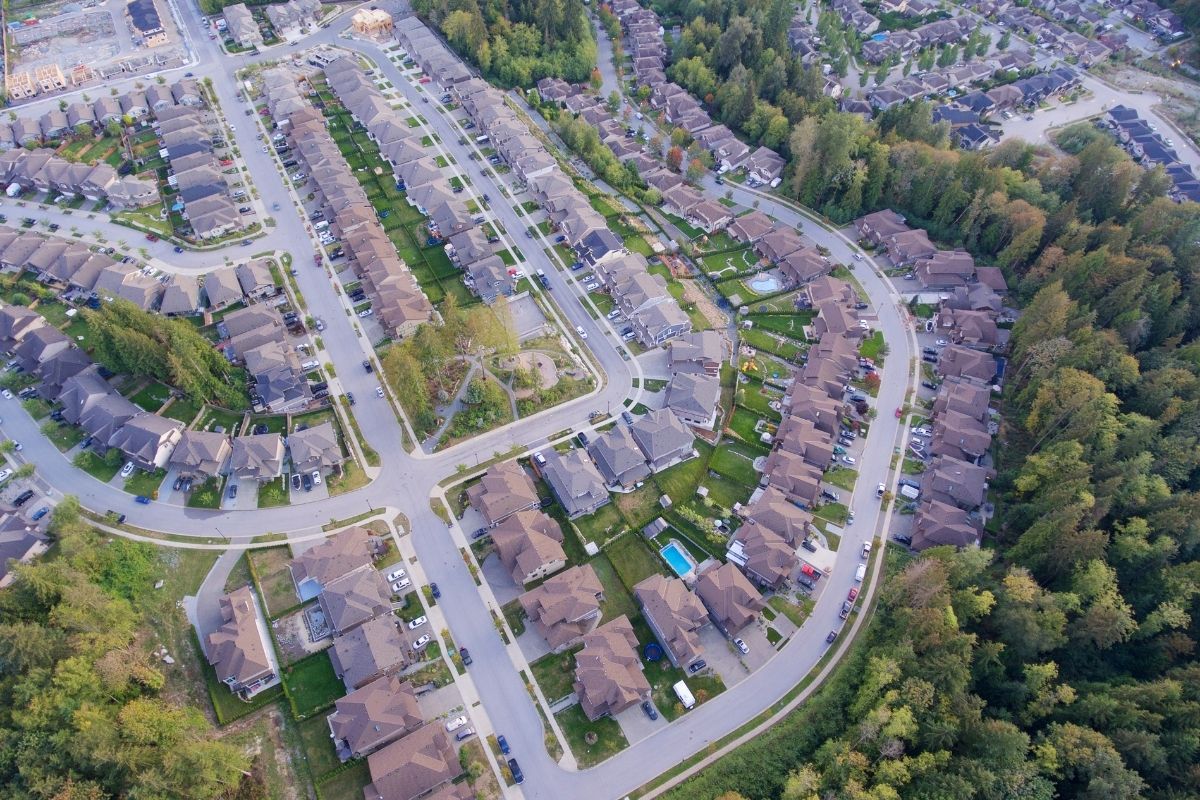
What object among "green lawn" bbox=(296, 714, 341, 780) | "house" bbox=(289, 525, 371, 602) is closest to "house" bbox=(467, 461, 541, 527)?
"house" bbox=(289, 525, 371, 602)

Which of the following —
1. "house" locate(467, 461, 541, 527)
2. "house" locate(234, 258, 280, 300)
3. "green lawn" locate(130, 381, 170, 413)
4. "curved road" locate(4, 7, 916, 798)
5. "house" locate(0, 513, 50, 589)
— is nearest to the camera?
"curved road" locate(4, 7, 916, 798)

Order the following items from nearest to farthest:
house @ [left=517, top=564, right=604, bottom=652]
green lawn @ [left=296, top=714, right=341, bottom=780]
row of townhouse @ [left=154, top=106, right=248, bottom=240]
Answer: green lawn @ [left=296, top=714, right=341, bottom=780] → house @ [left=517, top=564, right=604, bottom=652] → row of townhouse @ [left=154, top=106, right=248, bottom=240]

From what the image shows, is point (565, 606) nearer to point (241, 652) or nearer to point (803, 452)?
point (241, 652)

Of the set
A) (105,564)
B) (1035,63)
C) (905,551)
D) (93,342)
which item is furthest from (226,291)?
(1035,63)

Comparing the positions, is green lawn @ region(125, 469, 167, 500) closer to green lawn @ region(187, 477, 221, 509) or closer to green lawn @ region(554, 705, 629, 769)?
green lawn @ region(187, 477, 221, 509)

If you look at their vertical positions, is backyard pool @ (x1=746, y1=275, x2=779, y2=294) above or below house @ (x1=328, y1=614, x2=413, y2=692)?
above

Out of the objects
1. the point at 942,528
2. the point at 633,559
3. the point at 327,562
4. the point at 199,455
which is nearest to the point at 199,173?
the point at 199,455
